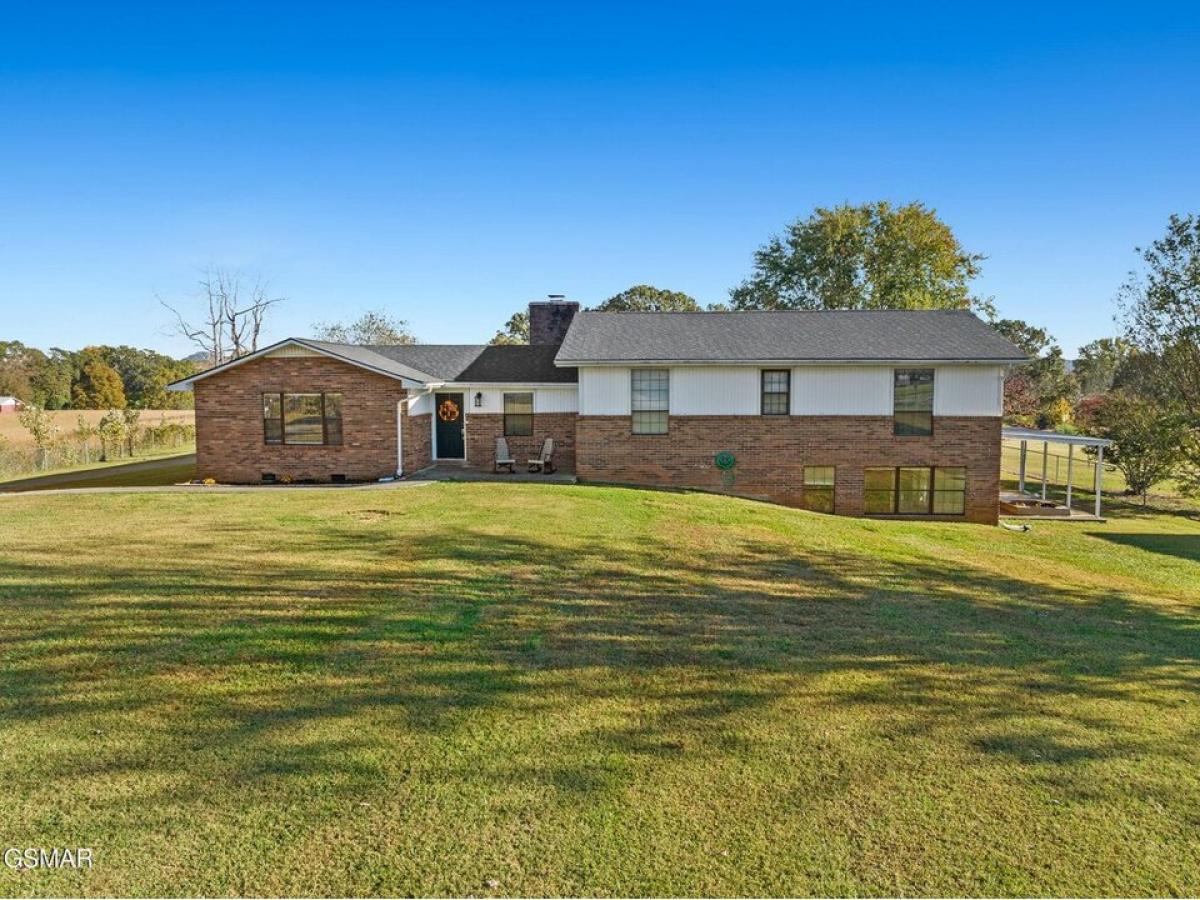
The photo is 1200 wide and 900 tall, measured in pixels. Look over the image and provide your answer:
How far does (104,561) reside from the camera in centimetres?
833

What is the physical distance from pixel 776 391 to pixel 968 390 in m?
5.09

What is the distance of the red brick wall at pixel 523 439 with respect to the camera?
20.2 meters

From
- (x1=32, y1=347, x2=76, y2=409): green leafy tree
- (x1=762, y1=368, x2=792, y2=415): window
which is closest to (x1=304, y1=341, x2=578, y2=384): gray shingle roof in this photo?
(x1=762, y1=368, x2=792, y2=415): window

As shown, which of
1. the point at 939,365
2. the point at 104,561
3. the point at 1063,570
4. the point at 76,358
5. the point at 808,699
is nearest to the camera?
the point at 808,699

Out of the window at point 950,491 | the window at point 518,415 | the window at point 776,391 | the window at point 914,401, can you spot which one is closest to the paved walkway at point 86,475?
the window at point 518,415

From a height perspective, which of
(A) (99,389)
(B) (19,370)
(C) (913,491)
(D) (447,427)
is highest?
(B) (19,370)

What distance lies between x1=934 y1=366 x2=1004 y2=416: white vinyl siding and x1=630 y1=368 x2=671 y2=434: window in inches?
288

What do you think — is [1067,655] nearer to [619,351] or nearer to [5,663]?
[5,663]

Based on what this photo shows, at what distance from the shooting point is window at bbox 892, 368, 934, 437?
18.7 meters

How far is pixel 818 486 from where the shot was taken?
62.3ft

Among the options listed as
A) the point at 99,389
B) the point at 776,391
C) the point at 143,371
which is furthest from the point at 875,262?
the point at 143,371

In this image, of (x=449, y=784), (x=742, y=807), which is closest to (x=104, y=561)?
(x=449, y=784)

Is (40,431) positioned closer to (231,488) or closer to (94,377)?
(231,488)

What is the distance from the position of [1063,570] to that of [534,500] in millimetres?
9569
